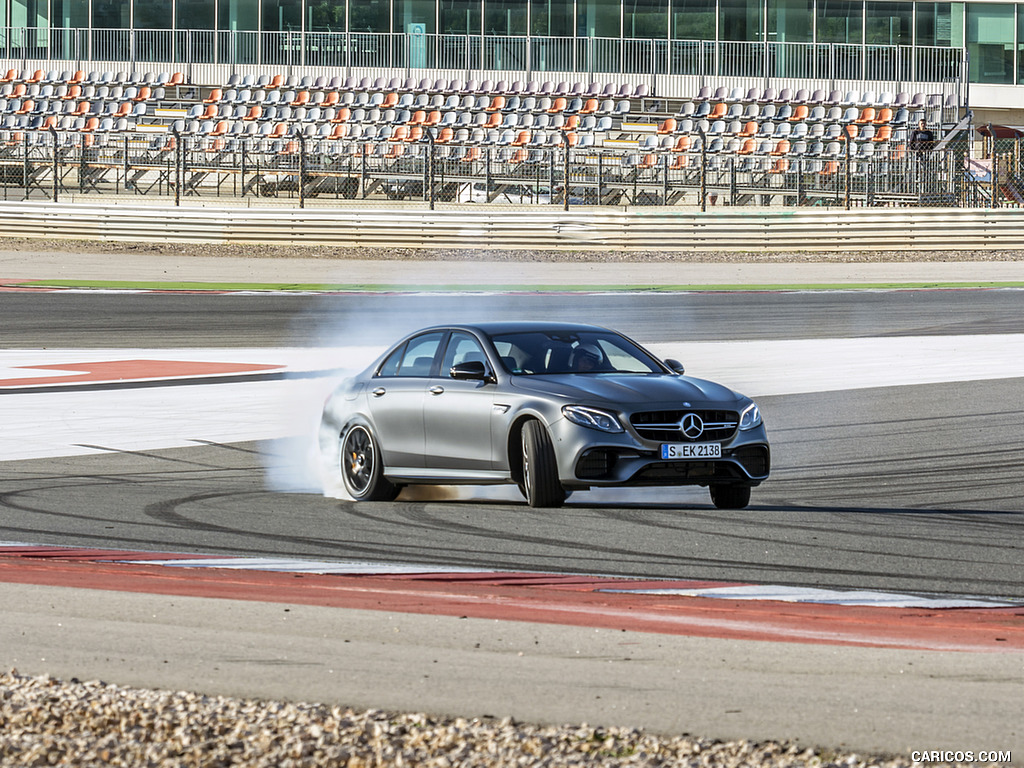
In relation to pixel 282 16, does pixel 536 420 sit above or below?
below

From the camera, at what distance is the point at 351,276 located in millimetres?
32812

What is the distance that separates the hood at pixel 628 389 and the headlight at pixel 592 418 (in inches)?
2.7

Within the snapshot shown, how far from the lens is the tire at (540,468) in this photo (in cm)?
1075

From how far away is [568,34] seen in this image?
51.0 metres

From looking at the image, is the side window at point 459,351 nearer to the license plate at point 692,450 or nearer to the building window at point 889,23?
the license plate at point 692,450

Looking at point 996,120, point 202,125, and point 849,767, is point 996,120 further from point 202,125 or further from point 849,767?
point 849,767

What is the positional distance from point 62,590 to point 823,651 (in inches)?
143

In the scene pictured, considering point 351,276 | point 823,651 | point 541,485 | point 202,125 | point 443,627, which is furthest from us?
point 202,125

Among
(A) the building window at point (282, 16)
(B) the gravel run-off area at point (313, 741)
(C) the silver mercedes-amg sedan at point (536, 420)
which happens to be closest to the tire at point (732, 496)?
(C) the silver mercedes-amg sedan at point (536, 420)

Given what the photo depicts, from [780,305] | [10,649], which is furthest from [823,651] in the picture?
[780,305]

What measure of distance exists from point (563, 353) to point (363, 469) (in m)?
1.70

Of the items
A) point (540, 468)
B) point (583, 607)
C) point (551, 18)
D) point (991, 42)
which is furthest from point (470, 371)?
point (991, 42)

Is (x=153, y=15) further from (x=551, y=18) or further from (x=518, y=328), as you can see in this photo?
(x=518, y=328)

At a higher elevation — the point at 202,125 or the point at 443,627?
the point at 202,125
